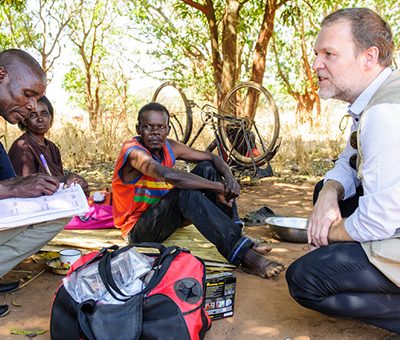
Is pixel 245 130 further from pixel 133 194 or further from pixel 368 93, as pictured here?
pixel 368 93

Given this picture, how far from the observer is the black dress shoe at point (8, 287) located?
8.46 feet

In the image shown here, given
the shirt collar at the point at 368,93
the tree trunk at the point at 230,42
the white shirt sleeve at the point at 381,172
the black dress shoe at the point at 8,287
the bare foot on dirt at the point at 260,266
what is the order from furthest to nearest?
the tree trunk at the point at 230,42 < the bare foot on dirt at the point at 260,266 < the black dress shoe at the point at 8,287 < the shirt collar at the point at 368,93 < the white shirt sleeve at the point at 381,172

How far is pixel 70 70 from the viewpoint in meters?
16.8

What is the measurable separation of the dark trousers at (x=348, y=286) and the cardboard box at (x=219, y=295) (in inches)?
15.3

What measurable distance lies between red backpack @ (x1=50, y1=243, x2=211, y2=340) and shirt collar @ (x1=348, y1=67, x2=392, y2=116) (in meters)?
1.05

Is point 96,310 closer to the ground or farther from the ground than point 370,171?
closer to the ground

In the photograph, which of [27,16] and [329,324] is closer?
[329,324]

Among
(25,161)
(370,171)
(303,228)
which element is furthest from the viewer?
(303,228)

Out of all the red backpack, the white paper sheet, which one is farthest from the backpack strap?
the white paper sheet

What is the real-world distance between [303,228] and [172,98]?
753 cm

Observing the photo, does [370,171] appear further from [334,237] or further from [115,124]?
[115,124]

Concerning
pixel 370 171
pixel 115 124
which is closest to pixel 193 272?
pixel 370 171

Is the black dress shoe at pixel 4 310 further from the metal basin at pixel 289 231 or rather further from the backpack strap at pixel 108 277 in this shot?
the metal basin at pixel 289 231

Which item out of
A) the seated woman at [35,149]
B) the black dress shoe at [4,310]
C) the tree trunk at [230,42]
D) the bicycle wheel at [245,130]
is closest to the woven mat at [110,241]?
the seated woman at [35,149]
